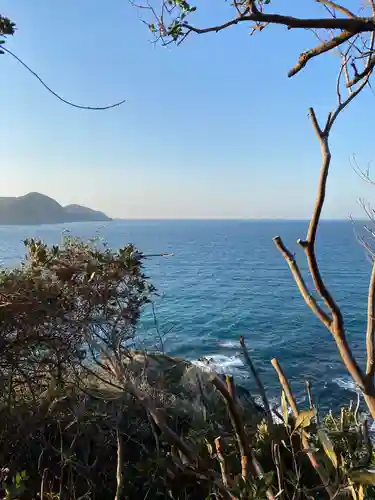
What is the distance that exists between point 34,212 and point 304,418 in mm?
48822

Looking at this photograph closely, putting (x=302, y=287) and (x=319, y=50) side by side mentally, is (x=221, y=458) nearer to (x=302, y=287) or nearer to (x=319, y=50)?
(x=302, y=287)

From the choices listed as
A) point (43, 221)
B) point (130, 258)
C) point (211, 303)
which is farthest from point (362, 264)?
point (130, 258)

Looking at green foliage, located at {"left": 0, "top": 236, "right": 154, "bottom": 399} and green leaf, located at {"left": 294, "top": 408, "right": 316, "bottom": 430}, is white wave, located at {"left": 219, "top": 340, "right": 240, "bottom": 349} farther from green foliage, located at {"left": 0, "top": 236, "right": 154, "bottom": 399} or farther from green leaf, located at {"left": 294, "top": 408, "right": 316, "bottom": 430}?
green leaf, located at {"left": 294, "top": 408, "right": 316, "bottom": 430}

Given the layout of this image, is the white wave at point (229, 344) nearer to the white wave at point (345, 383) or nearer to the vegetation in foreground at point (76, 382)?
the white wave at point (345, 383)

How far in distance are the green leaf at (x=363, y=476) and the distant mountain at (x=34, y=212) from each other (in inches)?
1429

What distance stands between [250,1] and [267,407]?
187 centimetres

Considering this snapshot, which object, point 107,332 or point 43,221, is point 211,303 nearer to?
point 43,221

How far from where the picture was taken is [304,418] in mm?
1396

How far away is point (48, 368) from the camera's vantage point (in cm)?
415

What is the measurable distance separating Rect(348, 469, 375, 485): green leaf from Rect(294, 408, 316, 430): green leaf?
0.20 meters

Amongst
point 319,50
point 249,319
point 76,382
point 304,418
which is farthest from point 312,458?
point 249,319

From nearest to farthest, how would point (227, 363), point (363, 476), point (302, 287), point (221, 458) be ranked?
1. point (363, 476)
2. point (221, 458)
3. point (302, 287)
4. point (227, 363)

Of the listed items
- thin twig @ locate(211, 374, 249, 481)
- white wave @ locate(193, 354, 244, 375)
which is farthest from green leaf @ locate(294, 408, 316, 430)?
white wave @ locate(193, 354, 244, 375)

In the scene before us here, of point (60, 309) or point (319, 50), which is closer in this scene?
point (319, 50)
